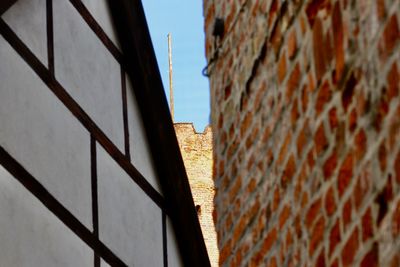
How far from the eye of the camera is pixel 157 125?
854 cm

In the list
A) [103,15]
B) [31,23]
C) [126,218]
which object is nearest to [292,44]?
[31,23]

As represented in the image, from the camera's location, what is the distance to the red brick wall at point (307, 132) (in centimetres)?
321

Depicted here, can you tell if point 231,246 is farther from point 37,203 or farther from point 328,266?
point 37,203

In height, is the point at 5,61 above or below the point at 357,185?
above

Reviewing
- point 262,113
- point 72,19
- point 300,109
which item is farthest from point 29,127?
point 300,109

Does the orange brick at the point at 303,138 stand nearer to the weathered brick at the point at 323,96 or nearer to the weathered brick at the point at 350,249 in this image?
the weathered brick at the point at 323,96

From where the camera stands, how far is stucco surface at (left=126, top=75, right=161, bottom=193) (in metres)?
8.20

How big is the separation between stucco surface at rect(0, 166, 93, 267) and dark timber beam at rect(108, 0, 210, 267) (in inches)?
69.4

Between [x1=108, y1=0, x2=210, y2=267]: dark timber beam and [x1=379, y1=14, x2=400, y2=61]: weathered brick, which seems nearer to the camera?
[x1=379, y1=14, x2=400, y2=61]: weathered brick

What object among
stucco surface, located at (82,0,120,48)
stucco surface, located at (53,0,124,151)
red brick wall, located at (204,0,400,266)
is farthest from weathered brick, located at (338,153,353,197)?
stucco surface, located at (82,0,120,48)

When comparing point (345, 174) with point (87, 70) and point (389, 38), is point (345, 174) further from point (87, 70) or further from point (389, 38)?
point (87, 70)

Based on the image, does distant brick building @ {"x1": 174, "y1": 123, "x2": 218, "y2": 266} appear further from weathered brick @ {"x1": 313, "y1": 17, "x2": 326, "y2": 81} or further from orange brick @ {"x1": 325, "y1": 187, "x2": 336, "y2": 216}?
orange brick @ {"x1": 325, "y1": 187, "x2": 336, "y2": 216}

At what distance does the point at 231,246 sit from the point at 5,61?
90.2 inches

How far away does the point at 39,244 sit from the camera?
253 inches
